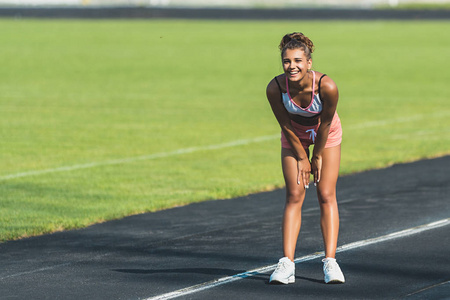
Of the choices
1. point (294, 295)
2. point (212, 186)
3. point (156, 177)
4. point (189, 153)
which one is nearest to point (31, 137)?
point (189, 153)

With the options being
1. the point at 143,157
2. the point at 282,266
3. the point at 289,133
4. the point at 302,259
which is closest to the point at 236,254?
the point at 302,259

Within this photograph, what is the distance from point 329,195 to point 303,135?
489 mm

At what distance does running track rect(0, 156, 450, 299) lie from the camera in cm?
678

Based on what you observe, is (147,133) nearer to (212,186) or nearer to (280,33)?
(212,186)

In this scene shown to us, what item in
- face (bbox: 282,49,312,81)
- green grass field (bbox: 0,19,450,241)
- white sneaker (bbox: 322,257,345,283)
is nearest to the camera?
face (bbox: 282,49,312,81)

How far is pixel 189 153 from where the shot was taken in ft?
46.8

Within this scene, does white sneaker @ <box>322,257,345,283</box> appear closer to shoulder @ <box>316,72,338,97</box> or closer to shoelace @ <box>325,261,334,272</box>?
shoelace @ <box>325,261,334,272</box>

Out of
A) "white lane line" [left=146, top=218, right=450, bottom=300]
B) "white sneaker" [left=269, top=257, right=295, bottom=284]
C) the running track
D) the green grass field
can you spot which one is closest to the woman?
"white sneaker" [left=269, top=257, right=295, bottom=284]

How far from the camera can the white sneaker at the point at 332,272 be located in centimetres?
684

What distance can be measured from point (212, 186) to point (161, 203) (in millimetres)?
1302

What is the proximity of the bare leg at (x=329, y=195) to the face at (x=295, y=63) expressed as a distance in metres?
0.70

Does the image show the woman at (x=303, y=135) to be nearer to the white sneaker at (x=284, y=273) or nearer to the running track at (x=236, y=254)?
the white sneaker at (x=284, y=273)

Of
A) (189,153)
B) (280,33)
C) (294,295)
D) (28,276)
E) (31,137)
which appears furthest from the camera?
(280,33)

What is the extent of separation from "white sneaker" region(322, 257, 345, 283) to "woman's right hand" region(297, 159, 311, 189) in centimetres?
60
